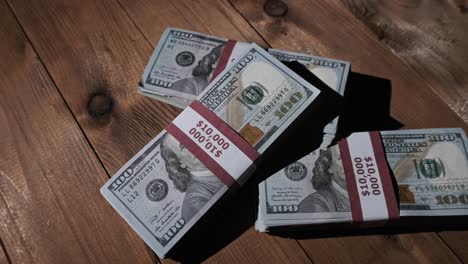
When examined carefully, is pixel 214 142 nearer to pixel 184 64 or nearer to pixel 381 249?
pixel 184 64

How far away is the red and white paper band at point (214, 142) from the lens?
791mm

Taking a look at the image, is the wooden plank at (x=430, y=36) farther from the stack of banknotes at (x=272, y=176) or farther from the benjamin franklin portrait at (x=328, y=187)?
the benjamin franklin portrait at (x=328, y=187)

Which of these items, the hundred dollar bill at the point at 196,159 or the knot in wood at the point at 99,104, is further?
the knot in wood at the point at 99,104

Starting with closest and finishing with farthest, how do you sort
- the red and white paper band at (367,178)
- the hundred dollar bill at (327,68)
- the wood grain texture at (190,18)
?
the red and white paper band at (367,178), the hundred dollar bill at (327,68), the wood grain texture at (190,18)

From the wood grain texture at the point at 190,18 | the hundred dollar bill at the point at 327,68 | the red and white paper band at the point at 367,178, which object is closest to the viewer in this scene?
the red and white paper band at the point at 367,178

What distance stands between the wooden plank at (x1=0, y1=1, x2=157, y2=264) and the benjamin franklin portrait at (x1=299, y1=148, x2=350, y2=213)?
0.32 meters

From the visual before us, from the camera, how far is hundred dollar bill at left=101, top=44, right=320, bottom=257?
784mm

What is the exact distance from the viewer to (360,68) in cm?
97

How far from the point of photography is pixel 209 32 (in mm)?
1020

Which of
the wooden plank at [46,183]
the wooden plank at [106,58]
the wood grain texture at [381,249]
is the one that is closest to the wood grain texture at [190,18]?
the wooden plank at [106,58]

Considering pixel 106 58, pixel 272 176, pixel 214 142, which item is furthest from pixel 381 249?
pixel 106 58

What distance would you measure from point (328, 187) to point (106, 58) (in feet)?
1.86

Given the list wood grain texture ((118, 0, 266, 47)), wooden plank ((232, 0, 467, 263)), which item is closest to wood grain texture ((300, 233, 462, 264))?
wooden plank ((232, 0, 467, 263))

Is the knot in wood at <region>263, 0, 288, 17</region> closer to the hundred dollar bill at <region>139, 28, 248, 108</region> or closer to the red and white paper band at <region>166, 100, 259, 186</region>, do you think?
the hundred dollar bill at <region>139, 28, 248, 108</region>
